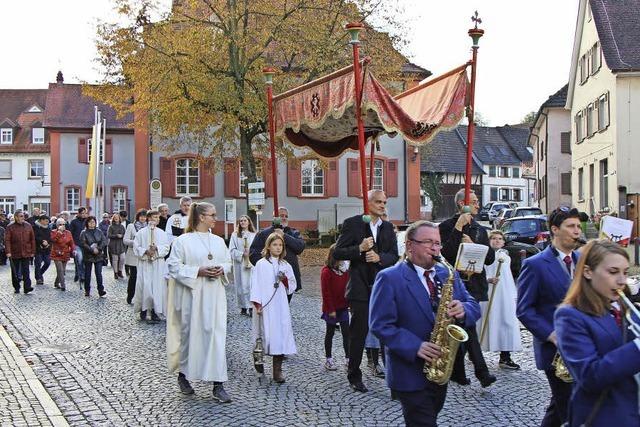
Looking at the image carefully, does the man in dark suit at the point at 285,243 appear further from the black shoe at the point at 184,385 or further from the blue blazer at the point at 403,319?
the blue blazer at the point at 403,319

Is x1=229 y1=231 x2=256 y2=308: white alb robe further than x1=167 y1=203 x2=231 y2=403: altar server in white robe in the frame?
Yes

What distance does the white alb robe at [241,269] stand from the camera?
46.7 ft

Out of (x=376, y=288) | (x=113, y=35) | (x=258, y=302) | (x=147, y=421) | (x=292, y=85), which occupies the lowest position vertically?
(x=147, y=421)

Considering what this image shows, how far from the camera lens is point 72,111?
179 ft

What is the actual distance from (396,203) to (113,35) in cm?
2026

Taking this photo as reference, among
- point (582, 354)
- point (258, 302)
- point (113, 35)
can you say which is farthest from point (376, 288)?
point (113, 35)

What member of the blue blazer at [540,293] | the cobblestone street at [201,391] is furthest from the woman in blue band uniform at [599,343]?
the cobblestone street at [201,391]

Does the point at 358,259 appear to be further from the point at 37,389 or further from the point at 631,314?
the point at 631,314

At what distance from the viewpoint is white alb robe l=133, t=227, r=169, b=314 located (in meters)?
13.4

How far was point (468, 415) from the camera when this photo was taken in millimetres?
7074

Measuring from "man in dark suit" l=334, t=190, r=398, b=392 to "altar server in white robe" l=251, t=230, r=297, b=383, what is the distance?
0.95m

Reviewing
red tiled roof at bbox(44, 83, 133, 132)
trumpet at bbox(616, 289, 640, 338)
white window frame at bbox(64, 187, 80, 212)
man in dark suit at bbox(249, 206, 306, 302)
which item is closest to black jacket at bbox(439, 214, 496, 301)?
man in dark suit at bbox(249, 206, 306, 302)

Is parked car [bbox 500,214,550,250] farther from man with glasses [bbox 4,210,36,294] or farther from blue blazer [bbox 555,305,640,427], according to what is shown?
blue blazer [bbox 555,305,640,427]

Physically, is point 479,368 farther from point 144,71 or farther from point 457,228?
point 144,71
